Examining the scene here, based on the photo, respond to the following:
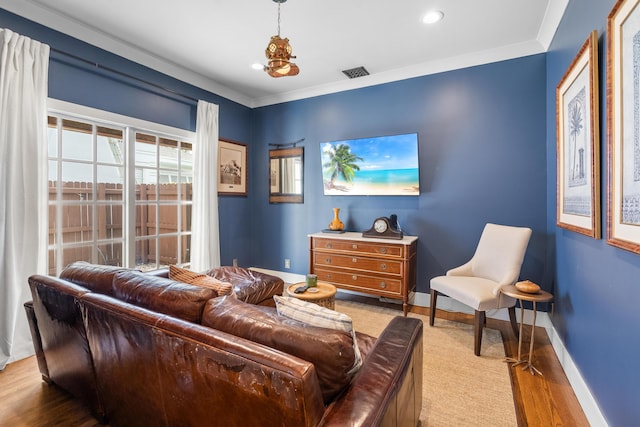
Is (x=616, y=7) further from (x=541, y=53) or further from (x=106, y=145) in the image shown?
(x=106, y=145)

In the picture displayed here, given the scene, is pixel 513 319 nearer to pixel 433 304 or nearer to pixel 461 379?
pixel 433 304

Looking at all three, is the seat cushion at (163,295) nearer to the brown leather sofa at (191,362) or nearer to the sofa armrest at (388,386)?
the brown leather sofa at (191,362)

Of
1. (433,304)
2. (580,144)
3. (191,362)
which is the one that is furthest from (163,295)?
(580,144)

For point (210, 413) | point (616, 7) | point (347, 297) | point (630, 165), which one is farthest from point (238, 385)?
point (347, 297)

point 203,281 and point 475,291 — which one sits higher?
point 203,281

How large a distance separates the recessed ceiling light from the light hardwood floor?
284cm

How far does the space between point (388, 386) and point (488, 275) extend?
90.1 inches

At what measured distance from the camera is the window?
109 inches

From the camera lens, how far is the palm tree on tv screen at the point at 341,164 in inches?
150

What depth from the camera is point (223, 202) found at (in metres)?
4.32

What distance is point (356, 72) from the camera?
3.65 m

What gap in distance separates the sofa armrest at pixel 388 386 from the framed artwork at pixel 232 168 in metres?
3.37

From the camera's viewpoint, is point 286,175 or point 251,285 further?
point 286,175

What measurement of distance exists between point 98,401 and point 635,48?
2985mm
